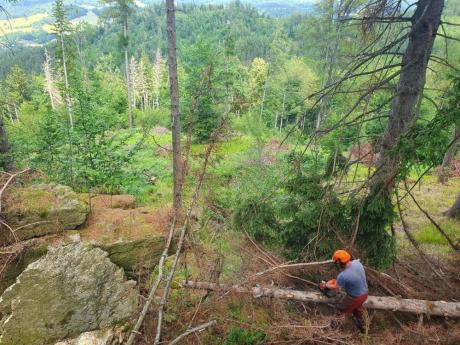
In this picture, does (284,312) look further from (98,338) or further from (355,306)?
(98,338)

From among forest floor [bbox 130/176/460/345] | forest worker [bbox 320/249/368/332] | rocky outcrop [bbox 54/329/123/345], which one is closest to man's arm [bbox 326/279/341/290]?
forest worker [bbox 320/249/368/332]

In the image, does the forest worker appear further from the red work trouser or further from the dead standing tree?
the dead standing tree

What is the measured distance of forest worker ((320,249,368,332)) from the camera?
446cm

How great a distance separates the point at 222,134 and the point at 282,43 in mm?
53931

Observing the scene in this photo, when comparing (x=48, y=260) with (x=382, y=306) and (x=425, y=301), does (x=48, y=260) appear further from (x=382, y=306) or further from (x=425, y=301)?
(x=425, y=301)

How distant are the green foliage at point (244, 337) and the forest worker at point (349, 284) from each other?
4.10 ft

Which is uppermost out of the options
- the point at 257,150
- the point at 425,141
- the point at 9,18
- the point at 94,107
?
the point at 9,18

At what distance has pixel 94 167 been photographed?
8664 mm

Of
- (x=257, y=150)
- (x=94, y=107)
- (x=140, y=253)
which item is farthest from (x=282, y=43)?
(x=140, y=253)

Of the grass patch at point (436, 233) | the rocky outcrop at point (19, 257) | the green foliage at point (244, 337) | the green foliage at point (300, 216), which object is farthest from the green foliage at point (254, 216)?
the grass patch at point (436, 233)

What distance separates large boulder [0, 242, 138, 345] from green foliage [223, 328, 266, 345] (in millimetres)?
1679

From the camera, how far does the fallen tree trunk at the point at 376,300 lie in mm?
4617

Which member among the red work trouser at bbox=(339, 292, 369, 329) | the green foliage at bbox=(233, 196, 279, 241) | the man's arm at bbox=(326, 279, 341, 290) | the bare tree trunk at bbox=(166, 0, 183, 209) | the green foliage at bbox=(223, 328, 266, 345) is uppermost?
the bare tree trunk at bbox=(166, 0, 183, 209)

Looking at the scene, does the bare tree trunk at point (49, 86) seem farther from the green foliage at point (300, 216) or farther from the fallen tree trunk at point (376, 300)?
the fallen tree trunk at point (376, 300)
